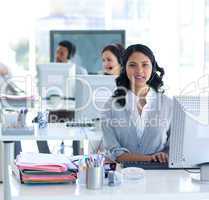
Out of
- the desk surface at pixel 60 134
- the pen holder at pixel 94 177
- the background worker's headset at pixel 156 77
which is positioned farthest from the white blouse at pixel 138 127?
the pen holder at pixel 94 177

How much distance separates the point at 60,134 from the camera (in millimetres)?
3355

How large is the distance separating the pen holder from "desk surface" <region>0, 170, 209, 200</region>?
0.02 m

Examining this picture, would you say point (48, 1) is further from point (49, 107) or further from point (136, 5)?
point (49, 107)

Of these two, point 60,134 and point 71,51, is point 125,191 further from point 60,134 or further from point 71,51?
point 71,51

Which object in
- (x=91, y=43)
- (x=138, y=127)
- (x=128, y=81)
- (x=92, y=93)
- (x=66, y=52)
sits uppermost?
(x=91, y=43)

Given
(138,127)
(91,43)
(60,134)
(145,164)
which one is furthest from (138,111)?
(91,43)

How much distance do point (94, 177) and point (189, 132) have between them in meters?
0.48

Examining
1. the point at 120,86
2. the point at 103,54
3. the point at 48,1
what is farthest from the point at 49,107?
the point at 48,1

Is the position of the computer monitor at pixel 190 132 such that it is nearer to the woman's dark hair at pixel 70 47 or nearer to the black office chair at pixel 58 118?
the black office chair at pixel 58 118

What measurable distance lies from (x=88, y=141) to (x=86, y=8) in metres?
4.06

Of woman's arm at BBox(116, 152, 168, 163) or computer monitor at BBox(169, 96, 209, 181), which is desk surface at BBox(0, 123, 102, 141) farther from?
computer monitor at BBox(169, 96, 209, 181)

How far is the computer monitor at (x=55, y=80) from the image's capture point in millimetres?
4773

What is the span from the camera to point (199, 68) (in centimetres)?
721

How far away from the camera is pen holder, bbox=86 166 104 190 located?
2000 mm
